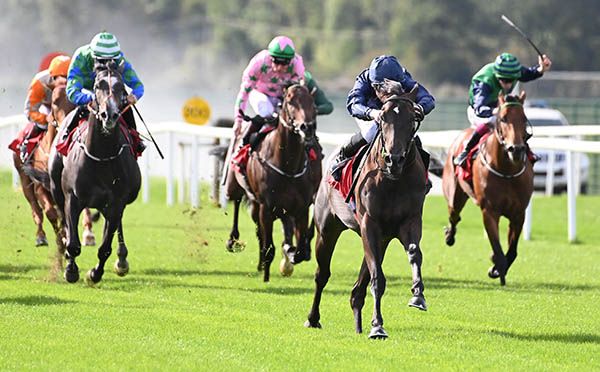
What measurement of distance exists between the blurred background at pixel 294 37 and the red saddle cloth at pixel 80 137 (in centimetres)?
3295

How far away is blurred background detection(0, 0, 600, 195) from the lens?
157 ft

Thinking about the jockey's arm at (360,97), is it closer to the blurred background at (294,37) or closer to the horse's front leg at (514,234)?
the horse's front leg at (514,234)

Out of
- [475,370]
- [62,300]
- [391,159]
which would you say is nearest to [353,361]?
[475,370]

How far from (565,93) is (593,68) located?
1867 cm

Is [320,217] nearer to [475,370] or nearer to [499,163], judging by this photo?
[475,370]

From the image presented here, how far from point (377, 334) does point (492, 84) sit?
16.2 ft

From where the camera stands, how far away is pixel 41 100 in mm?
13047

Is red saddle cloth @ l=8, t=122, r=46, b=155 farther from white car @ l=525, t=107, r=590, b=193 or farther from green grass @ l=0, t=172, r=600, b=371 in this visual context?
white car @ l=525, t=107, r=590, b=193

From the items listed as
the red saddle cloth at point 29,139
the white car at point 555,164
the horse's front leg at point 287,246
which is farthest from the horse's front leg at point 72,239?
the white car at point 555,164

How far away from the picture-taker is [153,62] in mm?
55219

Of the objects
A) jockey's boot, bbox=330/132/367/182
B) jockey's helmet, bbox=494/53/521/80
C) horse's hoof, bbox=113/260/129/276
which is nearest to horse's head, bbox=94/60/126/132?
horse's hoof, bbox=113/260/129/276

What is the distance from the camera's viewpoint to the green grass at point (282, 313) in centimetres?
717

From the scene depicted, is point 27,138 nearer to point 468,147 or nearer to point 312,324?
point 468,147

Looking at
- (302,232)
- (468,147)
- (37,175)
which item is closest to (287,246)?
(302,232)
